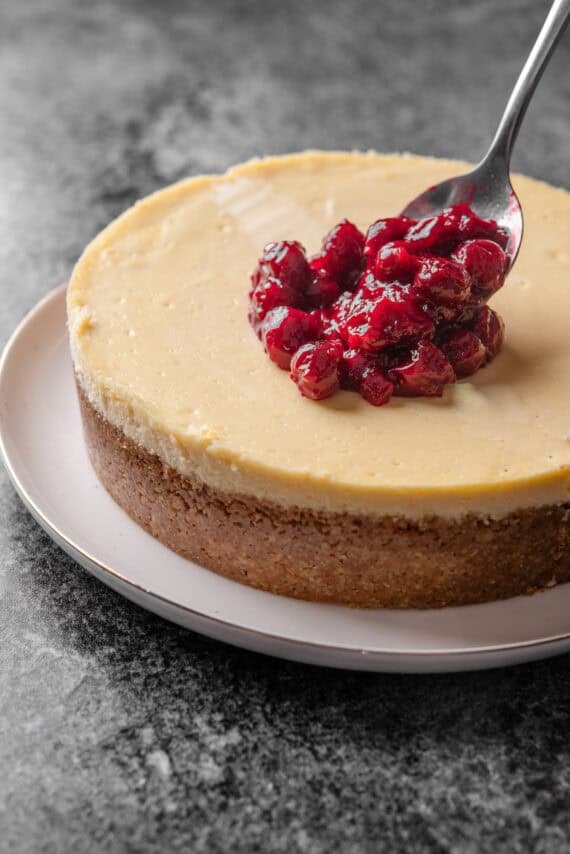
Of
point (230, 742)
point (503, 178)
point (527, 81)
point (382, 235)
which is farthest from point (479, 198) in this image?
point (230, 742)

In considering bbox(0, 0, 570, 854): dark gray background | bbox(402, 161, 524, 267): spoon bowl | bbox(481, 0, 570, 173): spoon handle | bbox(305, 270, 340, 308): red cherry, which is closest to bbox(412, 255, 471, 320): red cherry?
bbox(305, 270, 340, 308): red cherry

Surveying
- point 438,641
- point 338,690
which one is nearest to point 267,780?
point 338,690

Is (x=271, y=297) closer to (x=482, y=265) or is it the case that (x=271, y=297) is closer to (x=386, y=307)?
(x=386, y=307)

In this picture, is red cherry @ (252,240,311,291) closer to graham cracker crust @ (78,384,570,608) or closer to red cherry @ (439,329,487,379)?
red cherry @ (439,329,487,379)

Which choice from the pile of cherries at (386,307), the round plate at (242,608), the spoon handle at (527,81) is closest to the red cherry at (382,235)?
the pile of cherries at (386,307)

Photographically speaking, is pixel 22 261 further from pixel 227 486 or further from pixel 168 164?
pixel 227 486

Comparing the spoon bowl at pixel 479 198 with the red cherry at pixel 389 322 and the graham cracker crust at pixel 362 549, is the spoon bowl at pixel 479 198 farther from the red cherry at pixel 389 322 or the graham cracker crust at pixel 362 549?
the graham cracker crust at pixel 362 549

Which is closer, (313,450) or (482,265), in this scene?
(313,450)
